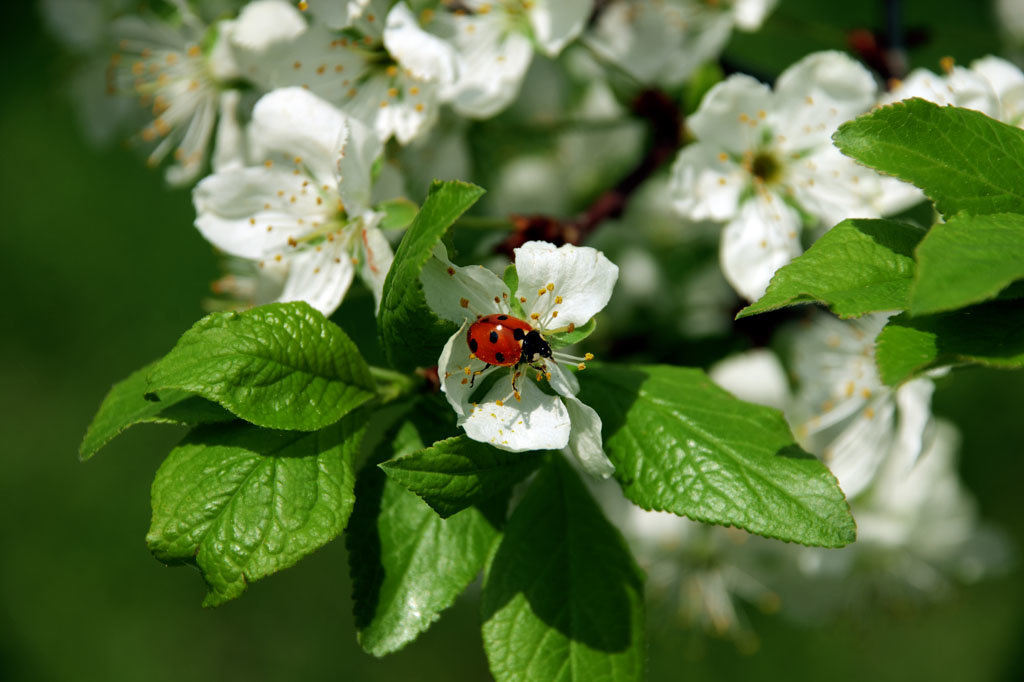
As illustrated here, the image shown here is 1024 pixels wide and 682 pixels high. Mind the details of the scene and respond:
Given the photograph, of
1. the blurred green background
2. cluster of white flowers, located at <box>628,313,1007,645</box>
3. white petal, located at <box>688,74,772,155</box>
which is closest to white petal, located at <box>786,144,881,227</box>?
white petal, located at <box>688,74,772,155</box>

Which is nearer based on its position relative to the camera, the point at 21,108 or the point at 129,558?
the point at 129,558

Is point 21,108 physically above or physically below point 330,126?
below

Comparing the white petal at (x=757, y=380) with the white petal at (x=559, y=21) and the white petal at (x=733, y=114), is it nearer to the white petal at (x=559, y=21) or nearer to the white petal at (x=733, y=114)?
the white petal at (x=733, y=114)

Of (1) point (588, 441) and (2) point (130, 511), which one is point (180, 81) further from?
(2) point (130, 511)

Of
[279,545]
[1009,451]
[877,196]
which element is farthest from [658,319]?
[1009,451]

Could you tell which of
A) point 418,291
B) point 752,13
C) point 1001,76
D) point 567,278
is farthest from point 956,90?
point 418,291

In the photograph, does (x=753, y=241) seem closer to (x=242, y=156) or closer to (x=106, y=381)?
(x=242, y=156)

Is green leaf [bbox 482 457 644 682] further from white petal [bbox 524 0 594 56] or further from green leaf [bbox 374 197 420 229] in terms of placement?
white petal [bbox 524 0 594 56]
